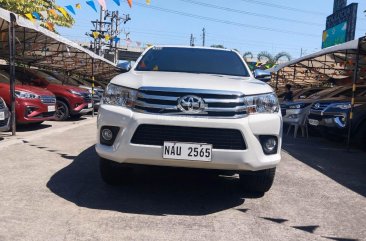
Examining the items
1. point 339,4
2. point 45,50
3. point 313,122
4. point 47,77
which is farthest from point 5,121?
point 339,4

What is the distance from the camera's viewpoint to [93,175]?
15.7 ft

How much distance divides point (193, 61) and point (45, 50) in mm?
10562

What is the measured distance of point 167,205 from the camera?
375cm

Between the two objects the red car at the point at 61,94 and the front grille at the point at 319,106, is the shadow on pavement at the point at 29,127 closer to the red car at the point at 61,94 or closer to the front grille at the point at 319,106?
the red car at the point at 61,94

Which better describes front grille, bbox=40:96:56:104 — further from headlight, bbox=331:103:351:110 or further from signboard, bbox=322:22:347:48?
signboard, bbox=322:22:347:48

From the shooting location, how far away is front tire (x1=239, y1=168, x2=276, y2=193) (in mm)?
3994

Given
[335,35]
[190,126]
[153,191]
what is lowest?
[153,191]

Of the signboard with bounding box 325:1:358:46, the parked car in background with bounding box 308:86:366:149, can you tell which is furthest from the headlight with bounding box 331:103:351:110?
the signboard with bounding box 325:1:358:46

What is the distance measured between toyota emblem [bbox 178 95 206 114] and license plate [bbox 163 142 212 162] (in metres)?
0.30

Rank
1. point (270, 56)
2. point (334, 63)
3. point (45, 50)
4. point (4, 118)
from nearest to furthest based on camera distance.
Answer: point (4, 118) < point (334, 63) < point (45, 50) < point (270, 56)

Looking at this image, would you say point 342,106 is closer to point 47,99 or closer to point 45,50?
point 47,99

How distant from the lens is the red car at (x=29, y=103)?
27.1 ft

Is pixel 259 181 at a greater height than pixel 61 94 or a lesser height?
lesser

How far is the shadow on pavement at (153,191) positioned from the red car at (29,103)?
3.65 metres
